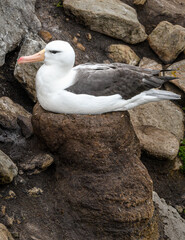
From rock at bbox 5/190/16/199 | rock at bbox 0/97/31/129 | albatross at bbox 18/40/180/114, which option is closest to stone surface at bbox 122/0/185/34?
albatross at bbox 18/40/180/114

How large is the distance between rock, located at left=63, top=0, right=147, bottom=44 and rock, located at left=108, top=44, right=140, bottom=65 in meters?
0.31

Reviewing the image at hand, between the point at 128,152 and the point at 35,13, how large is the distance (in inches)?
161

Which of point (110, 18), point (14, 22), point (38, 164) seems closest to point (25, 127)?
point (38, 164)

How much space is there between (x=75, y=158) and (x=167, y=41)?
4.74 metres

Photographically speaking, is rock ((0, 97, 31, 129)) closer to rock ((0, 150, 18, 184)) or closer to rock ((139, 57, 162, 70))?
rock ((0, 150, 18, 184))

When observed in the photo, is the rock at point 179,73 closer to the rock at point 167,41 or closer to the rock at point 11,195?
the rock at point 167,41

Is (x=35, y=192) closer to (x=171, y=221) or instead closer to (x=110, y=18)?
(x=171, y=221)

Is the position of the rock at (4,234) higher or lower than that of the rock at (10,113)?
lower

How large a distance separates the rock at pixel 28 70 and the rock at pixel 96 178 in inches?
56.8

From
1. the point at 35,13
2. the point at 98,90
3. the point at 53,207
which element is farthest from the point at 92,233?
the point at 35,13

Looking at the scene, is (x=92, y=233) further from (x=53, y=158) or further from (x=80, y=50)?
(x=80, y=50)

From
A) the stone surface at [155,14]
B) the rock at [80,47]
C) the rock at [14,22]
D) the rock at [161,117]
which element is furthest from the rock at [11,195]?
the stone surface at [155,14]

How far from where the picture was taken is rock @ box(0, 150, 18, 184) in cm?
516

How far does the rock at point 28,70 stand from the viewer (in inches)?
273
